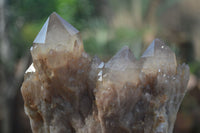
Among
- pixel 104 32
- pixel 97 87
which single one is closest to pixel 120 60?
pixel 97 87

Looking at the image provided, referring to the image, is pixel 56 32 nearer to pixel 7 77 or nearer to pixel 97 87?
pixel 97 87

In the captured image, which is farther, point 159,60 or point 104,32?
point 104,32

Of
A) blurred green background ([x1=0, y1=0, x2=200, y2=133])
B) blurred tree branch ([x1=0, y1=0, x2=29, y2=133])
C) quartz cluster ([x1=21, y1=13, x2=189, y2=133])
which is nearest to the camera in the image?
quartz cluster ([x1=21, y1=13, x2=189, y2=133])

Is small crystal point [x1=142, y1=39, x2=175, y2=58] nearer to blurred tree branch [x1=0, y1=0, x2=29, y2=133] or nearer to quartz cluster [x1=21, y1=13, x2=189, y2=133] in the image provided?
quartz cluster [x1=21, y1=13, x2=189, y2=133]

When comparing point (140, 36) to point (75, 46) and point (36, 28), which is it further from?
point (75, 46)

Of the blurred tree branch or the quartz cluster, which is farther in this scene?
the blurred tree branch

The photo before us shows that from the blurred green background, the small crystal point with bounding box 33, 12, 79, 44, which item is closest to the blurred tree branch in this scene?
the blurred green background
